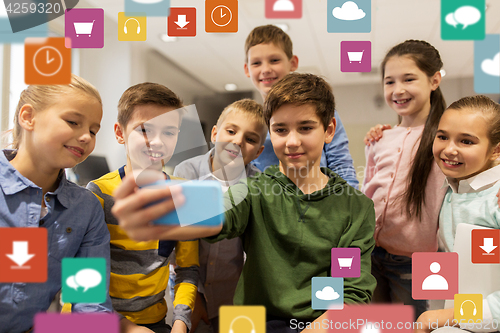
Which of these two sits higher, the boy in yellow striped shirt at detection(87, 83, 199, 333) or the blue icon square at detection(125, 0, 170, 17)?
the blue icon square at detection(125, 0, 170, 17)

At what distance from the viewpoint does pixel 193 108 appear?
762 millimetres

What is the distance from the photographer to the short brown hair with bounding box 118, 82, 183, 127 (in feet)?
2.34

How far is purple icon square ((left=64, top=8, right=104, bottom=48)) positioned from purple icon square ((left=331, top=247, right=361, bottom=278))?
2.13 feet

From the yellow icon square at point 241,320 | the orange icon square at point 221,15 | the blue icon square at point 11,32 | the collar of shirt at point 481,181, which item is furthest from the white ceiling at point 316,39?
the yellow icon square at point 241,320

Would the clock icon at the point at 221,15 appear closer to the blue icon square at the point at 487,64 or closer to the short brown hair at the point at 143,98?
the short brown hair at the point at 143,98

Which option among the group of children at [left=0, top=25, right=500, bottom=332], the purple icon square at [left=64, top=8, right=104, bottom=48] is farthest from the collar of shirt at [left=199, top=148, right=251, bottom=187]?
the purple icon square at [left=64, top=8, right=104, bottom=48]

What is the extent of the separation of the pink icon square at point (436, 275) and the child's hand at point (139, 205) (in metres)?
0.52

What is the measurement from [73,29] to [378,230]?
2.78 feet

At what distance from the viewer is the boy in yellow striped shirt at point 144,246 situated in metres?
0.68

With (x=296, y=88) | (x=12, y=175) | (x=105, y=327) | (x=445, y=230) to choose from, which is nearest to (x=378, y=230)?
(x=445, y=230)

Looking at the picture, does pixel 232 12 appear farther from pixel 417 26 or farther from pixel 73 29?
pixel 417 26

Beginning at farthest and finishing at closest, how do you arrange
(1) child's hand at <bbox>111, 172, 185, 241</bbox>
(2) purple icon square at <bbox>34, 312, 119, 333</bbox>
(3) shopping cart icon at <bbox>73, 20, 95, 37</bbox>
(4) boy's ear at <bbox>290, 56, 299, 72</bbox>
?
1. (4) boy's ear at <bbox>290, 56, 299, 72</bbox>
2. (3) shopping cart icon at <bbox>73, 20, 95, 37</bbox>
3. (2) purple icon square at <bbox>34, 312, 119, 333</bbox>
4. (1) child's hand at <bbox>111, 172, 185, 241</bbox>

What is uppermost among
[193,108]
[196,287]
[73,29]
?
[73,29]

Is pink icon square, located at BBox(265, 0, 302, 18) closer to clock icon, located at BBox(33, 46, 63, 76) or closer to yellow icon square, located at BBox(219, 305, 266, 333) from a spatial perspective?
clock icon, located at BBox(33, 46, 63, 76)
